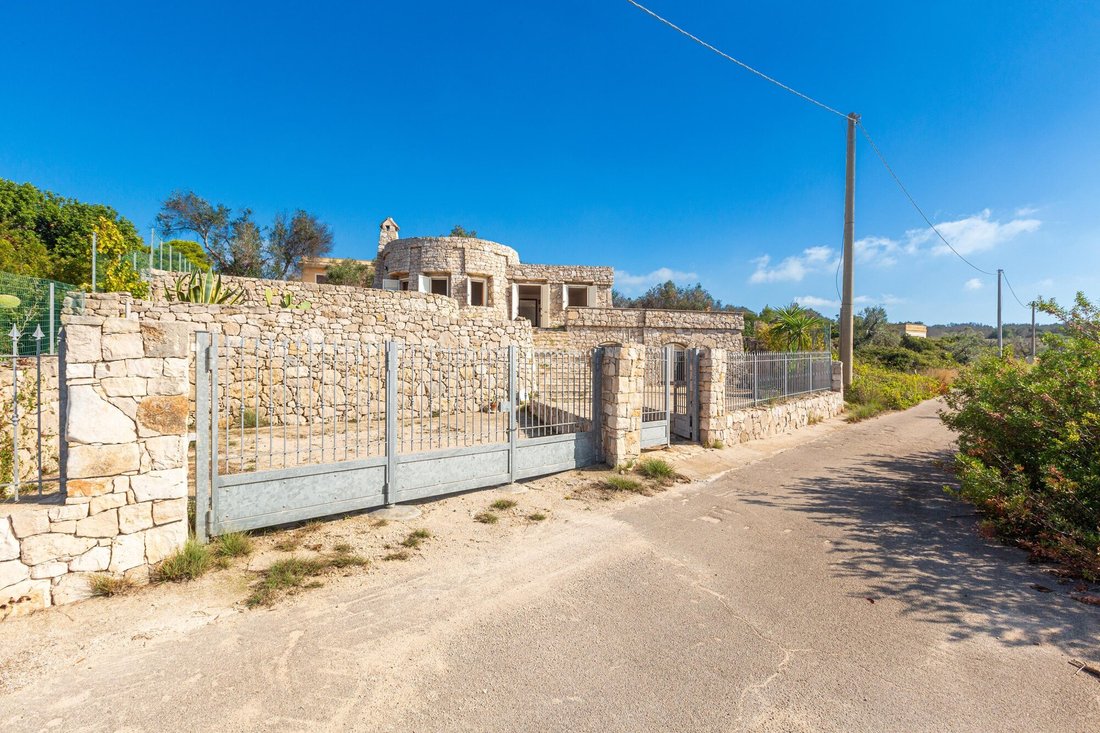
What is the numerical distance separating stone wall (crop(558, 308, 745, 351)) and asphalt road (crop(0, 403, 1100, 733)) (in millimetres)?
17583

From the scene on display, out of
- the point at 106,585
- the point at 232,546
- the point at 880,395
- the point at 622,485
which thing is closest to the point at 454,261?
the point at 880,395

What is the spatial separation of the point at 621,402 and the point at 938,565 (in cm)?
429

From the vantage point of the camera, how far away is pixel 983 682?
272 centimetres

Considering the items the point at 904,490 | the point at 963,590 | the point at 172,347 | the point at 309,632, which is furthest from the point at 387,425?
the point at 904,490

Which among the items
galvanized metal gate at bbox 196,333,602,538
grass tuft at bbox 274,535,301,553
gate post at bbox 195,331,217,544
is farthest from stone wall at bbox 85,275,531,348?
grass tuft at bbox 274,535,301,553

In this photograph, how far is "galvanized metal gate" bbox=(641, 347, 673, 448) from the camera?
920 cm

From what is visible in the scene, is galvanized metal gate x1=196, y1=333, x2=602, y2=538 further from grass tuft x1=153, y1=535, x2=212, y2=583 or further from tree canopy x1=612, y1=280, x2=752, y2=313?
tree canopy x1=612, y1=280, x2=752, y2=313

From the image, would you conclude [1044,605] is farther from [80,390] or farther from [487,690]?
[80,390]

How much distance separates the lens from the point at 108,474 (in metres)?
3.64

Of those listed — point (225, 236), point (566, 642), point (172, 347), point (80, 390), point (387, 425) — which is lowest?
point (566, 642)

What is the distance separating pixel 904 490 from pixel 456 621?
6.78m

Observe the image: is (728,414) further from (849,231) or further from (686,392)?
(849,231)

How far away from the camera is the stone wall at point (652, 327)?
22234 mm

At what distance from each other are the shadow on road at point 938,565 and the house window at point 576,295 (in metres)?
20.5
